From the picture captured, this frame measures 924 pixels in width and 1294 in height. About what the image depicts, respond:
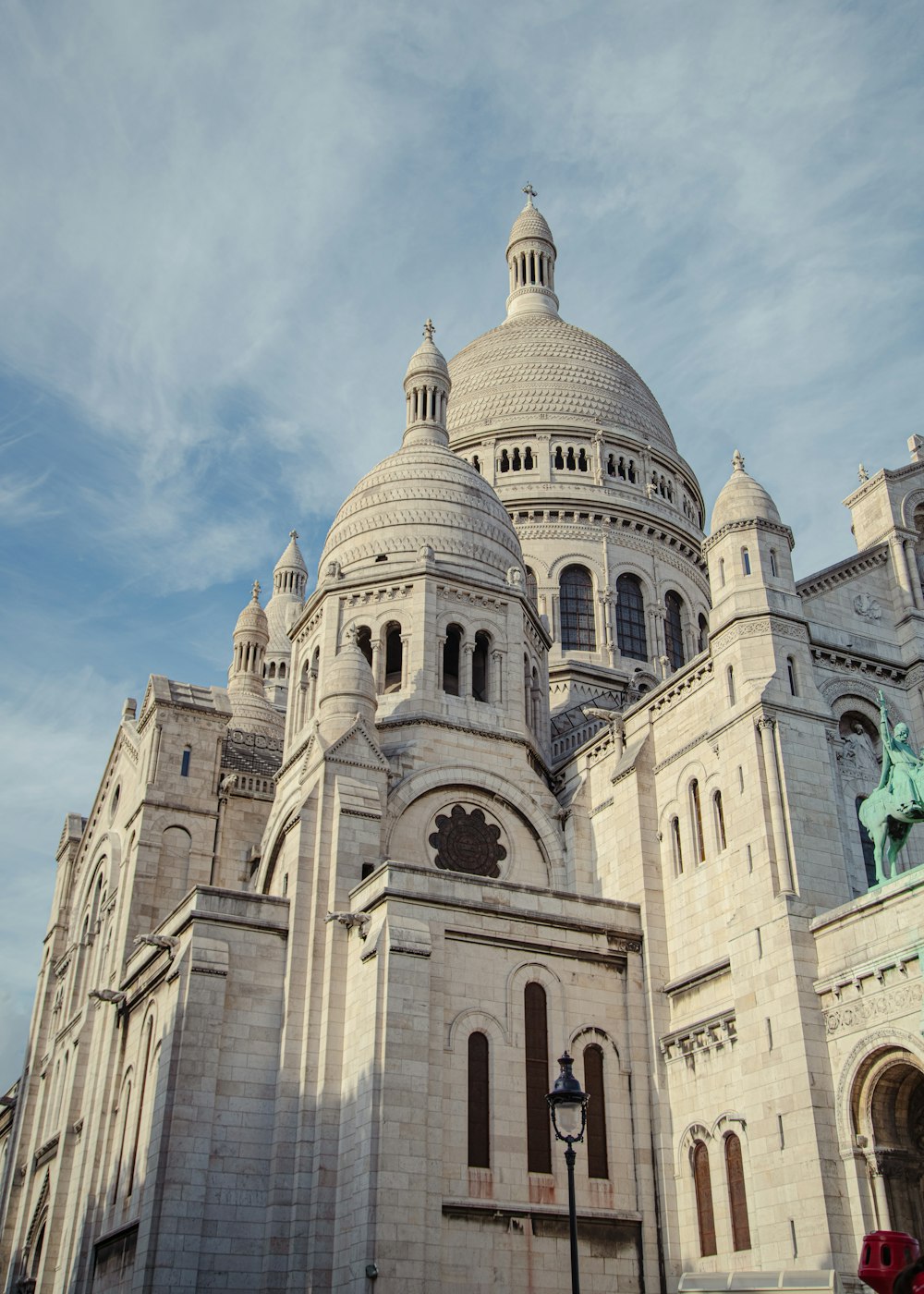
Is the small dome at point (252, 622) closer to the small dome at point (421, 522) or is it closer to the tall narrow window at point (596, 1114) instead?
the small dome at point (421, 522)

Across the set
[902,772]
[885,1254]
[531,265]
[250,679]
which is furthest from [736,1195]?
[531,265]

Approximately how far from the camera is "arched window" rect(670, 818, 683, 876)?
32344 millimetres

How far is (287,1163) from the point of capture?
28328mm

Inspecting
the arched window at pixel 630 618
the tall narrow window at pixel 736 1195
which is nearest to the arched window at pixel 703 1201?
the tall narrow window at pixel 736 1195

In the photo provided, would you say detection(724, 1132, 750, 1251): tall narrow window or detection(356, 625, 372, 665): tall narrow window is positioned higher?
detection(356, 625, 372, 665): tall narrow window

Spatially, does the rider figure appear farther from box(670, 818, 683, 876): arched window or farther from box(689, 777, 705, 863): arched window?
box(670, 818, 683, 876): arched window

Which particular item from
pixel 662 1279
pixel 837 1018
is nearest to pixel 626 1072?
pixel 662 1279

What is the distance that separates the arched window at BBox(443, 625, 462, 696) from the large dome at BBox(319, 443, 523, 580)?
2013 mm

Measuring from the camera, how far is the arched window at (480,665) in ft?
130

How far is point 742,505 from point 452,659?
10620mm

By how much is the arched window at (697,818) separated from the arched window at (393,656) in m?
10.5

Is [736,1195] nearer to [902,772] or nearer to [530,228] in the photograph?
[902,772]

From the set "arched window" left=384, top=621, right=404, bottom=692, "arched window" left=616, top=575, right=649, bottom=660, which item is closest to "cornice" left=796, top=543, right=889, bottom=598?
"arched window" left=384, top=621, right=404, bottom=692

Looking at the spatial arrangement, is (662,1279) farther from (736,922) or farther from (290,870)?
(290,870)
